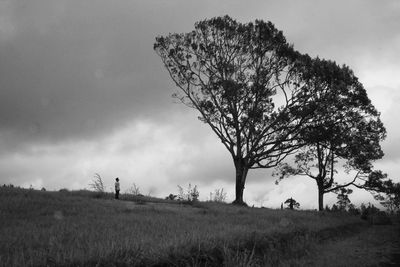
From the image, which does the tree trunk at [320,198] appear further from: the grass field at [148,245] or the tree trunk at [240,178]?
the grass field at [148,245]

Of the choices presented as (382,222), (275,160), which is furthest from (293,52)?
(382,222)

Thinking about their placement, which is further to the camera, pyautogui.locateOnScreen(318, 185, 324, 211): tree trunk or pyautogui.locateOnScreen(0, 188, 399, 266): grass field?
pyautogui.locateOnScreen(318, 185, 324, 211): tree trunk

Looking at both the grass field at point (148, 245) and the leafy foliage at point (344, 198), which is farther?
the leafy foliage at point (344, 198)

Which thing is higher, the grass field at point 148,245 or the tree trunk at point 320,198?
the tree trunk at point 320,198

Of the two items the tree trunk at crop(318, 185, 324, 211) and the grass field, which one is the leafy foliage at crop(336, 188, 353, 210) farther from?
the grass field

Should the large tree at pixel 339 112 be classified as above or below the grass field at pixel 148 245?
above

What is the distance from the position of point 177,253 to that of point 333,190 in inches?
1429

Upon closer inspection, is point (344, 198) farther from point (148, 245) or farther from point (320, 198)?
point (148, 245)

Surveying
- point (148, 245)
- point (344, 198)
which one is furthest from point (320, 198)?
point (148, 245)

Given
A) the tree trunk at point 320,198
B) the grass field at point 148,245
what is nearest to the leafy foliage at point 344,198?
the tree trunk at point 320,198

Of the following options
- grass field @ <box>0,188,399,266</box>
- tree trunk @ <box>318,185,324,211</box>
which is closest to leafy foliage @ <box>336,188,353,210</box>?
tree trunk @ <box>318,185,324,211</box>

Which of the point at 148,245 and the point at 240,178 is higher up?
the point at 240,178

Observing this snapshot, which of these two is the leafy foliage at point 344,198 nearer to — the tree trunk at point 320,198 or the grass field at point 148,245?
the tree trunk at point 320,198

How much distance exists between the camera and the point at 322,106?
91.4ft
